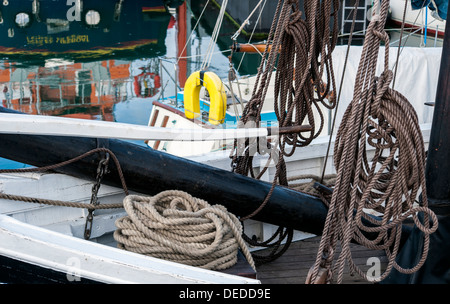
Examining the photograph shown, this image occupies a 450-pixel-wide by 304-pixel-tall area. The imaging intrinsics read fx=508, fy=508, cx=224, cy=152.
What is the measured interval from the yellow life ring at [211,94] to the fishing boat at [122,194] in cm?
445

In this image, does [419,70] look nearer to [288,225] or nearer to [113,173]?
[288,225]

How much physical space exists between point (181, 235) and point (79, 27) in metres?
21.1

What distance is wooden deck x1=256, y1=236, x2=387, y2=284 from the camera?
10.4 feet

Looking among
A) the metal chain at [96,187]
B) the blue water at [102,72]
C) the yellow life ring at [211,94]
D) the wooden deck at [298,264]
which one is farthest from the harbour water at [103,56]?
the metal chain at [96,187]

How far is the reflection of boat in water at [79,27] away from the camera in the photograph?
19578 millimetres

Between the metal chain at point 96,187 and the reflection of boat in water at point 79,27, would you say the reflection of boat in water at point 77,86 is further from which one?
the metal chain at point 96,187

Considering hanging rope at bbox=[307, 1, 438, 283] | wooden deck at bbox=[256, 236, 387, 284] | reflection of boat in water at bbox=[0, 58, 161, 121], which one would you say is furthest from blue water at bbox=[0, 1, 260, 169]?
hanging rope at bbox=[307, 1, 438, 283]

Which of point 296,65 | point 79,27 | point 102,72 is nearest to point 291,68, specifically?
point 296,65

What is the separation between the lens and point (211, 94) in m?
7.41

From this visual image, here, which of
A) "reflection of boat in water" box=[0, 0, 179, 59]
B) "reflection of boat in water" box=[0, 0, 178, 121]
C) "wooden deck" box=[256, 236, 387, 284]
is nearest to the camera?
"wooden deck" box=[256, 236, 387, 284]

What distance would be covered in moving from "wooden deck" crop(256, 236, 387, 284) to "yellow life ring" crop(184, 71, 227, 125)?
13.0 ft

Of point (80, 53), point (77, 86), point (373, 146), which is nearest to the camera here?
point (373, 146)

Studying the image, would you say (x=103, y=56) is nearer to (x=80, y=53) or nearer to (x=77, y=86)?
(x=80, y=53)

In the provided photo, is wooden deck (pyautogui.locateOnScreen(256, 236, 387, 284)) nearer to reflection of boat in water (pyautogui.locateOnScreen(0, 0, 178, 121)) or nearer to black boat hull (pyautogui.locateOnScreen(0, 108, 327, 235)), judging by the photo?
black boat hull (pyautogui.locateOnScreen(0, 108, 327, 235))
